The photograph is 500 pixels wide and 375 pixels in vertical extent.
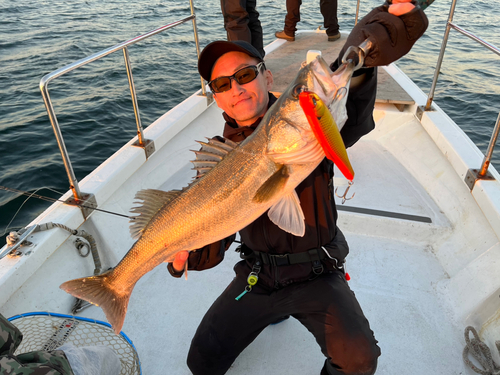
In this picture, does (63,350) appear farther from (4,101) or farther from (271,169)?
(4,101)

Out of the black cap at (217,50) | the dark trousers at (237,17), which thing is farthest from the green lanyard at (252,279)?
the dark trousers at (237,17)

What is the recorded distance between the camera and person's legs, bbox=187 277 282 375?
102 inches

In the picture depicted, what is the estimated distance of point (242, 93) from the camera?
2.57m

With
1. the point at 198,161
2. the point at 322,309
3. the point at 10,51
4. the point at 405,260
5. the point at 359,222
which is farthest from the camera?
the point at 10,51

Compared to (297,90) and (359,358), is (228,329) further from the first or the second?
(297,90)

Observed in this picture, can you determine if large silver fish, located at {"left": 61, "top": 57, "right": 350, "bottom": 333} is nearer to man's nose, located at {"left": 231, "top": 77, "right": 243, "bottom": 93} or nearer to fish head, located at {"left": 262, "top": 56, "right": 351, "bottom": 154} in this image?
fish head, located at {"left": 262, "top": 56, "right": 351, "bottom": 154}

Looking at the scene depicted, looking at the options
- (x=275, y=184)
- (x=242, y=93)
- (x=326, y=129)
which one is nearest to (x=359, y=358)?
(x=275, y=184)

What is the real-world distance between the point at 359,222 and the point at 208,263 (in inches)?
84.2

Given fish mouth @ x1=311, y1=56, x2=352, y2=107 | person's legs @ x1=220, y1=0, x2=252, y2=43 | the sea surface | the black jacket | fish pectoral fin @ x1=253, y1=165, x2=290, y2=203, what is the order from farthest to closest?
the sea surface, person's legs @ x1=220, y1=0, x2=252, y2=43, the black jacket, fish pectoral fin @ x1=253, y1=165, x2=290, y2=203, fish mouth @ x1=311, y1=56, x2=352, y2=107

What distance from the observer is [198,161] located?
2.20m

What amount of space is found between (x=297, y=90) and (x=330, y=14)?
7.10 m

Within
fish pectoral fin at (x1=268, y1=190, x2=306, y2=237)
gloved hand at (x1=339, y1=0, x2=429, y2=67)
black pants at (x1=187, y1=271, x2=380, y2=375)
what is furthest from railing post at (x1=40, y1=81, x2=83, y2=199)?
gloved hand at (x1=339, y1=0, x2=429, y2=67)

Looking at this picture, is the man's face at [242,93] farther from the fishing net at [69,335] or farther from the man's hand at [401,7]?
the fishing net at [69,335]

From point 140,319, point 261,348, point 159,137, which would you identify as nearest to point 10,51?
point 159,137
